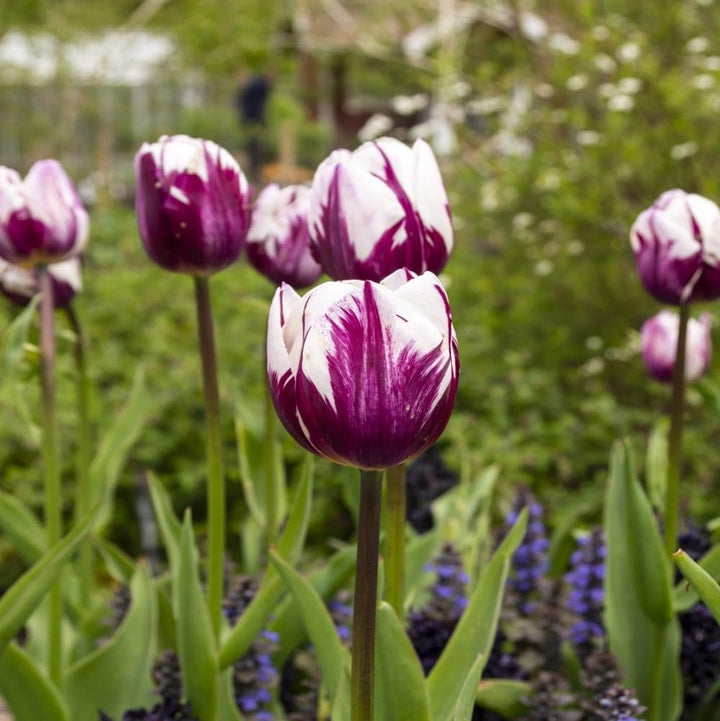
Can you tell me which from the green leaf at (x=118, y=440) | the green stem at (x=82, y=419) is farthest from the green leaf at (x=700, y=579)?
the green leaf at (x=118, y=440)

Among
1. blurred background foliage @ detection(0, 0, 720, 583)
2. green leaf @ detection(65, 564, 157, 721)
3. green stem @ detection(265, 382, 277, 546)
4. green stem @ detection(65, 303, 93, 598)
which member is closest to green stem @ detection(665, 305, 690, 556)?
Result: blurred background foliage @ detection(0, 0, 720, 583)

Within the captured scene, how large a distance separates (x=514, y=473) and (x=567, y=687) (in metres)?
1.47

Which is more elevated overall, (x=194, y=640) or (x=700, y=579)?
(x=700, y=579)

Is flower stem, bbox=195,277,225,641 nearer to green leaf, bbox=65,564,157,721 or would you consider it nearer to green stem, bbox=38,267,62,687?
green leaf, bbox=65,564,157,721

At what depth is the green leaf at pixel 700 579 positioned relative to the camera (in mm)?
856

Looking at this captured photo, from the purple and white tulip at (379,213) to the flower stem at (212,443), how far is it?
0.17 metres

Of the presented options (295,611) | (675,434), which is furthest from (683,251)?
(295,611)

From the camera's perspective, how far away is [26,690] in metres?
1.26

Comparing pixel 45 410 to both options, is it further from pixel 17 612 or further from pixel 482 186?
pixel 482 186

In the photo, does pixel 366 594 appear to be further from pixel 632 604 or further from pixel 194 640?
pixel 632 604

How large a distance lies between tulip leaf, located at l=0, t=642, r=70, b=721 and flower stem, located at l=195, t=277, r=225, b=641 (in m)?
0.20

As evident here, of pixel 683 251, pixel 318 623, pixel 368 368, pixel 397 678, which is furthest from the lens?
pixel 683 251

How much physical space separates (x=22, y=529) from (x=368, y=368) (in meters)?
0.96

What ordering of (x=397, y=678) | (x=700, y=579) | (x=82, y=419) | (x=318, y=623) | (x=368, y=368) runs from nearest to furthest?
(x=368, y=368) < (x=700, y=579) < (x=397, y=678) < (x=318, y=623) < (x=82, y=419)
